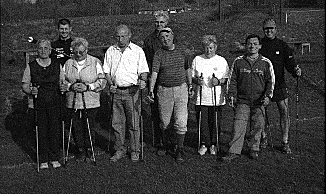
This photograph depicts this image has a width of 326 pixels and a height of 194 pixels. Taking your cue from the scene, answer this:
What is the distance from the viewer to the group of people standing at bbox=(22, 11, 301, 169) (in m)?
5.94

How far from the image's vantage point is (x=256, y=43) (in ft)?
19.4

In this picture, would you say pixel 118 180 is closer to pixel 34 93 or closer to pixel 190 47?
pixel 34 93

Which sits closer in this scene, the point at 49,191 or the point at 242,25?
the point at 49,191

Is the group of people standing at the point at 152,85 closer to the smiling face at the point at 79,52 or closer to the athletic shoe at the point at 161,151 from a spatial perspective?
the smiling face at the point at 79,52

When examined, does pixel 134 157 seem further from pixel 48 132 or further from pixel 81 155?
pixel 48 132

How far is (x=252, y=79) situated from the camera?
6008mm

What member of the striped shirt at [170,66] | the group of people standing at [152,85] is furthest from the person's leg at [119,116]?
the striped shirt at [170,66]

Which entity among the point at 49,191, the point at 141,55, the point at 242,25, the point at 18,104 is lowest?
the point at 49,191

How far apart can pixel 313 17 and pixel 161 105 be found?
11002 mm

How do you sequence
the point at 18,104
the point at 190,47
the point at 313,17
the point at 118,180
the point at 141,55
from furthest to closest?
the point at 313,17 < the point at 190,47 < the point at 18,104 < the point at 141,55 < the point at 118,180

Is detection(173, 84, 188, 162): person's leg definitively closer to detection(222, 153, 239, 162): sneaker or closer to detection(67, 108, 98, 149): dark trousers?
detection(222, 153, 239, 162): sneaker

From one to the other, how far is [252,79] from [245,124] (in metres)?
0.64

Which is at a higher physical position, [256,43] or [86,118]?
[256,43]

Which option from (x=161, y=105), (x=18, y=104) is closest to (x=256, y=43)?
(x=161, y=105)
